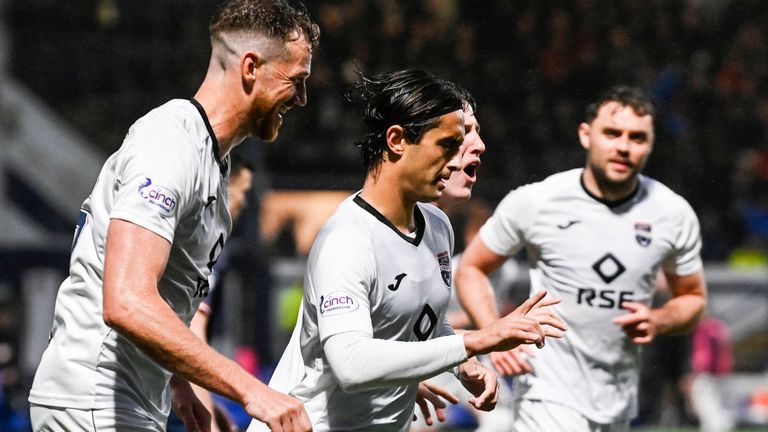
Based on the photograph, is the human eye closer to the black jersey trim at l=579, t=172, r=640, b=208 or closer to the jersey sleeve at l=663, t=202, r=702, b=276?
the black jersey trim at l=579, t=172, r=640, b=208

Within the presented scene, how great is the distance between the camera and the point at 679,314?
19.6 ft

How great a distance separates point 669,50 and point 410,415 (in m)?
13.8

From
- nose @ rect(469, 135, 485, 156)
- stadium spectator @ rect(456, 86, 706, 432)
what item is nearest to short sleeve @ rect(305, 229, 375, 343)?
nose @ rect(469, 135, 485, 156)

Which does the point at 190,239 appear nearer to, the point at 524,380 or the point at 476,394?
the point at 476,394

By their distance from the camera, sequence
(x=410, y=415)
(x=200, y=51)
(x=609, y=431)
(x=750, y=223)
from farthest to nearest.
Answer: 1. (x=200, y=51)
2. (x=750, y=223)
3. (x=609, y=431)
4. (x=410, y=415)

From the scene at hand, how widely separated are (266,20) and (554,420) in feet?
8.88

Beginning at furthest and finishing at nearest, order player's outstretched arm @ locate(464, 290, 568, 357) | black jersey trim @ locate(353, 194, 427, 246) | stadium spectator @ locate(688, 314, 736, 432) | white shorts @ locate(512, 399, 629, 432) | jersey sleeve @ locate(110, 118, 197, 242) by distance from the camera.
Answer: stadium spectator @ locate(688, 314, 736, 432) < white shorts @ locate(512, 399, 629, 432) < black jersey trim @ locate(353, 194, 427, 246) < player's outstretched arm @ locate(464, 290, 568, 357) < jersey sleeve @ locate(110, 118, 197, 242)

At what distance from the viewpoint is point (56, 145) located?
1577cm

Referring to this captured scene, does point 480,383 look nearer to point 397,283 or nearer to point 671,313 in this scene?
point 397,283

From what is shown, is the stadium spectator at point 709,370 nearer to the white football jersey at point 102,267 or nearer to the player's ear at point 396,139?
the player's ear at point 396,139

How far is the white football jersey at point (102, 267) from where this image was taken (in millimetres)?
3578

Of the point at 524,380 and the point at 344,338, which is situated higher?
the point at 344,338

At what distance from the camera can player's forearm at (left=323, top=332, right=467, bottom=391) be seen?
11.9ft

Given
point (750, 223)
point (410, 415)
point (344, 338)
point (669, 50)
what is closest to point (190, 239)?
point (344, 338)
